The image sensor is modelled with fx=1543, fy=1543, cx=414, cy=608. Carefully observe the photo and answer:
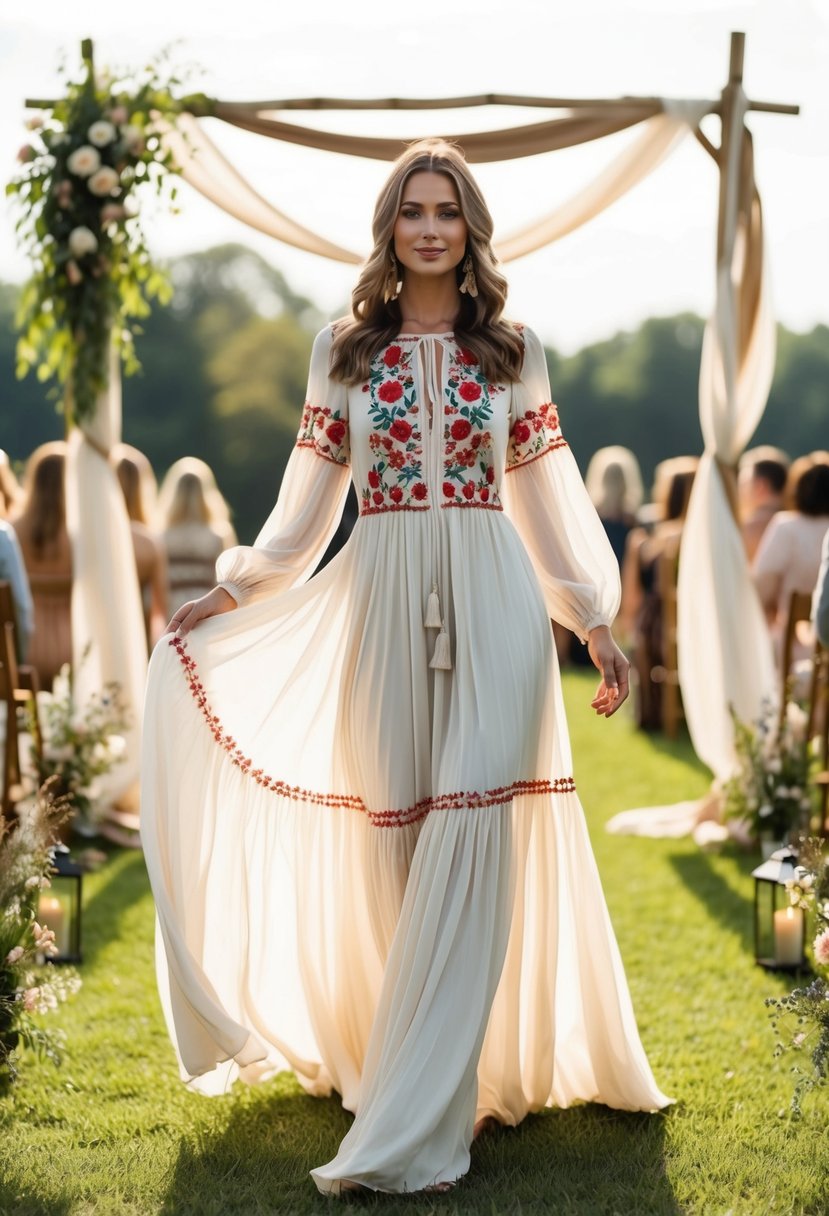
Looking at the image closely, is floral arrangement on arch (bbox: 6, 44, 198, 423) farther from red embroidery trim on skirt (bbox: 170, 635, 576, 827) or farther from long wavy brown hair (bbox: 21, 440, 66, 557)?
red embroidery trim on skirt (bbox: 170, 635, 576, 827)

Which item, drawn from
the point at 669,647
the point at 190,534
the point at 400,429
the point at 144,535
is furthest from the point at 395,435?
the point at 669,647

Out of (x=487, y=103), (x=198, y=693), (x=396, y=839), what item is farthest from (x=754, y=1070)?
(x=487, y=103)

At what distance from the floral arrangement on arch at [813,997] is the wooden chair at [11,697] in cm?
320

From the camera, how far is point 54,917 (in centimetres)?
516

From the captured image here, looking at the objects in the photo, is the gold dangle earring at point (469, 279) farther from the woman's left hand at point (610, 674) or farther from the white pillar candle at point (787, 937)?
the white pillar candle at point (787, 937)

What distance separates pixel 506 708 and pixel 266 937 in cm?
94

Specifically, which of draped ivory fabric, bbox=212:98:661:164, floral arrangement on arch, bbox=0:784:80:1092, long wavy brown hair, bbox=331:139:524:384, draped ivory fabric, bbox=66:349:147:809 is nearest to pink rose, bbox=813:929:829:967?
long wavy brown hair, bbox=331:139:524:384

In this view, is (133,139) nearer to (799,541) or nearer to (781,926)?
(799,541)

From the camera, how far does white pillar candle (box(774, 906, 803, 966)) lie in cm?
496

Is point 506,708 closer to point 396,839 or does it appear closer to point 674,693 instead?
point 396,839

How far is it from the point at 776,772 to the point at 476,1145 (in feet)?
11.5

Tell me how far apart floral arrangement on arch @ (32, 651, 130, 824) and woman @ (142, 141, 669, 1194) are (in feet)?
10.7

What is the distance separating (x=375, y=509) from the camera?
352 centimetres

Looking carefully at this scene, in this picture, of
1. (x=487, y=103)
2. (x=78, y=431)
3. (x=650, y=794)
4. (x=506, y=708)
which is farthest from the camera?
(x=650, y=794)
